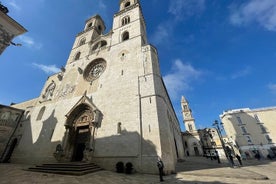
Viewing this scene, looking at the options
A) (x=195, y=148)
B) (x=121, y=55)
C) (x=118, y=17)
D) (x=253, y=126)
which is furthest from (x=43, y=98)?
(x=253, y=126)

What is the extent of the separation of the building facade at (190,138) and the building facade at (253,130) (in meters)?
8.77

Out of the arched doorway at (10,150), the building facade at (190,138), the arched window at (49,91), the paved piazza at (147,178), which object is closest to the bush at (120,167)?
the paved piazza at (147,178)

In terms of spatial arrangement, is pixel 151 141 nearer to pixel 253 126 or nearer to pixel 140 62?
pixel 140 62

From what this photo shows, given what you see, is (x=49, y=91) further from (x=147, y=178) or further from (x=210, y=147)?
(x=210, y=147)

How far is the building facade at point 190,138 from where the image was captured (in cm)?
3779

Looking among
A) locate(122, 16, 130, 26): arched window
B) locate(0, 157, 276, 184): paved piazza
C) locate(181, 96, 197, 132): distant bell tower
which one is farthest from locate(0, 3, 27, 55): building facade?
locate(181, 96, 197, 132): distant bell tower

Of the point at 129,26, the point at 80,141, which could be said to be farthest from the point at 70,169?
the point at 129,26

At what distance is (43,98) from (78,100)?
946cm

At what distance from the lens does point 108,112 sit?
1330 cm

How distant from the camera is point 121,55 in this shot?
17109 millimetres

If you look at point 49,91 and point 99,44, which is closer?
point 49,91

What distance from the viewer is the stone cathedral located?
10797 mm

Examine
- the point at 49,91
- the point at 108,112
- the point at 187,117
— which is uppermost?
the point at 187,117

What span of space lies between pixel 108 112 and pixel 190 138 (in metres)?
34.4
